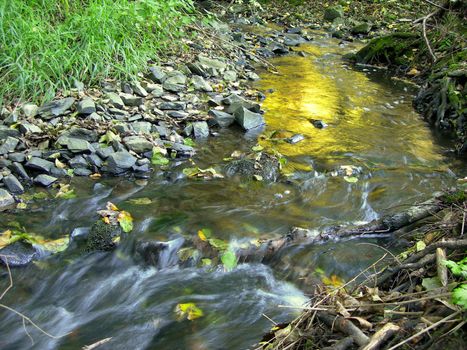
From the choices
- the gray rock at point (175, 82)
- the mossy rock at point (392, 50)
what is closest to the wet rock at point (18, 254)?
the gray rock at point (175, 82)

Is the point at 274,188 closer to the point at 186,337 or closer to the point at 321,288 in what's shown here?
the point at 186,337

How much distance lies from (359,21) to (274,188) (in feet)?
42.2

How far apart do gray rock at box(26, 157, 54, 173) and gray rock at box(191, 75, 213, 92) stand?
324cm

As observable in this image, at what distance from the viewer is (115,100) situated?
646 cm

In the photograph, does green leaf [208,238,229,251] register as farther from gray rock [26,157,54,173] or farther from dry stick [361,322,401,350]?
dry stick [361,322,401,350]

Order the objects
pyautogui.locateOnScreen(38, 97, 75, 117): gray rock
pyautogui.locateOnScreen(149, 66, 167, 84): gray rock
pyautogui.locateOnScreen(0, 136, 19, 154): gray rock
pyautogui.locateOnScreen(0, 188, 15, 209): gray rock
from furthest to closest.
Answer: pyautogui.locateOnScreen(149, 66, 167, 84): gray rock, pyautogui.locateOnScreen(38, 97, 75, 117): gray rock, pyautogui.locateOnScreen(0, 136, 19, 154): gray rock, pyautogui.locateOnScreen(0, 188, 15, 209): gray rock

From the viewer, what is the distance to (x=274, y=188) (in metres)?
5.24

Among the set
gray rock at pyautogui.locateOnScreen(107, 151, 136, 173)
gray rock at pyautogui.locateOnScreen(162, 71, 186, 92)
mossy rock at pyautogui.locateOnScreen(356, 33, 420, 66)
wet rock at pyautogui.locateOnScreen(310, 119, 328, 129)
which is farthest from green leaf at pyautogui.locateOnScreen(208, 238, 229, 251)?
mossy rock at pyautogui.locateOnScreen(356, 33, 420, 66)

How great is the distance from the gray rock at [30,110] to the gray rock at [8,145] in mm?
587

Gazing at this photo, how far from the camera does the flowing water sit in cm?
347

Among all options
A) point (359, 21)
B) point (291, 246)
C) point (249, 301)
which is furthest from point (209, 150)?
point (359, 21)

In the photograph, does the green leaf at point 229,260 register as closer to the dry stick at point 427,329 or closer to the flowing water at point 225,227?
the flowing water at point 225,227

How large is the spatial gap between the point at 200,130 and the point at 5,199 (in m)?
2.68

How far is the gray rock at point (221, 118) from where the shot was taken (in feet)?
22.3
